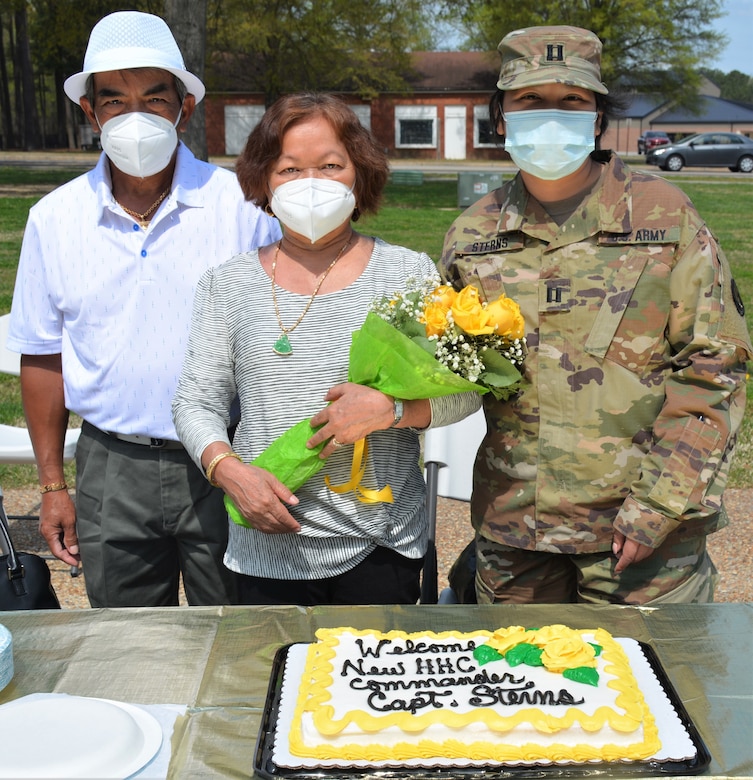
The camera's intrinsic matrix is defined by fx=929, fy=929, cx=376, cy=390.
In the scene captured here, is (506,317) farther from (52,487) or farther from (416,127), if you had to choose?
(416,127)

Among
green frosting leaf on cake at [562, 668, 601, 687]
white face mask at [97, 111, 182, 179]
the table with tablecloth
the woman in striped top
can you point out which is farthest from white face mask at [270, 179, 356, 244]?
green frosting leaf on cake at [562, 668, 601, 687]

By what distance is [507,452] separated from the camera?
2.69 meters

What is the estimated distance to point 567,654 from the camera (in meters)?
1.92

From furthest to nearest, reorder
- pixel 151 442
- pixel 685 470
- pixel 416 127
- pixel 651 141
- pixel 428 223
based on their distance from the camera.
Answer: pixel 416 127, pixel 651 141, pixel 428 223, pixel 151 442, pixel 685 470

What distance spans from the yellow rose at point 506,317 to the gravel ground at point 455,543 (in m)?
2.74

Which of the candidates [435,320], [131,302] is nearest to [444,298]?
[435,320]

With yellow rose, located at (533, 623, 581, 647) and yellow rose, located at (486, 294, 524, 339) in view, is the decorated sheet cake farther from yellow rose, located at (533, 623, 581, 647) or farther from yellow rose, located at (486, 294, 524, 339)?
yellow rose, located at (486, 294, 524, 339)

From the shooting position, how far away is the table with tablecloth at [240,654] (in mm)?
1845

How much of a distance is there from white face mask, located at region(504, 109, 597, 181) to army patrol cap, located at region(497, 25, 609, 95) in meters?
0.09

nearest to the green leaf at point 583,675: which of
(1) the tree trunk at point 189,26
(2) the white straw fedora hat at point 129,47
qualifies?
(2) the white straw fedora hat at point 129,47

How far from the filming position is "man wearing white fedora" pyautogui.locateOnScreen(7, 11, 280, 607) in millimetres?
2889

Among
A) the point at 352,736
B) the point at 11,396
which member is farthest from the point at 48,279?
the point at 11,396

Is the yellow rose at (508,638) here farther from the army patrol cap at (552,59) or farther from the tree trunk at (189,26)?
the tree trunk at (189,26)

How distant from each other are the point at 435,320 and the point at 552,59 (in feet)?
2.72
